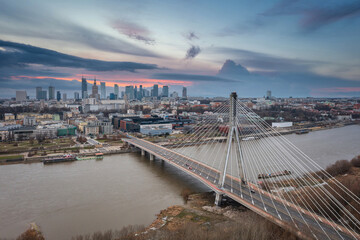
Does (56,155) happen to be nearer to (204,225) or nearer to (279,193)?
(204,225)

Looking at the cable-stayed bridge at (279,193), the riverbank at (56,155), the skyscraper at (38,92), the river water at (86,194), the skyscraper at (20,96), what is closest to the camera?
the cable-stayed bridge at (279,193)

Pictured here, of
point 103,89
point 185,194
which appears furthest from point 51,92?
point 185,194

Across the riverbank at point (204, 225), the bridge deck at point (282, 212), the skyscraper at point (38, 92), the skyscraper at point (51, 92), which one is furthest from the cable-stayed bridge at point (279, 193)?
the skyscraper at point (38, 92)

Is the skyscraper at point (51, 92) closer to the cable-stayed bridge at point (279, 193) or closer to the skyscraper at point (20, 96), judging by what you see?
the skyscraper at point (20, 96)

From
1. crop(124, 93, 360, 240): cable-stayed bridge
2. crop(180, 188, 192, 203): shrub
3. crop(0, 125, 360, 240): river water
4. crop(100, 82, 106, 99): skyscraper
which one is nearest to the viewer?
crop(124, 93, 360, 240): cable-stayed bridge

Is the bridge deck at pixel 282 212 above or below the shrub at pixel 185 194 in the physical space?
above

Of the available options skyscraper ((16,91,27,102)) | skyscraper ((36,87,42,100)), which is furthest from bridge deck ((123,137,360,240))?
skyscraper ((36,87,42,100))

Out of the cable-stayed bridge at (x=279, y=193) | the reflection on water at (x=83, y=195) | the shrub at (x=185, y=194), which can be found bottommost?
the reflection on water at (x=83, y=195)

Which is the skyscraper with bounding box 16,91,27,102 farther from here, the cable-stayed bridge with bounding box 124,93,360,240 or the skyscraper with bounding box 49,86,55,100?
the cable-stayed bridge with bounding box 124,93,360,240
